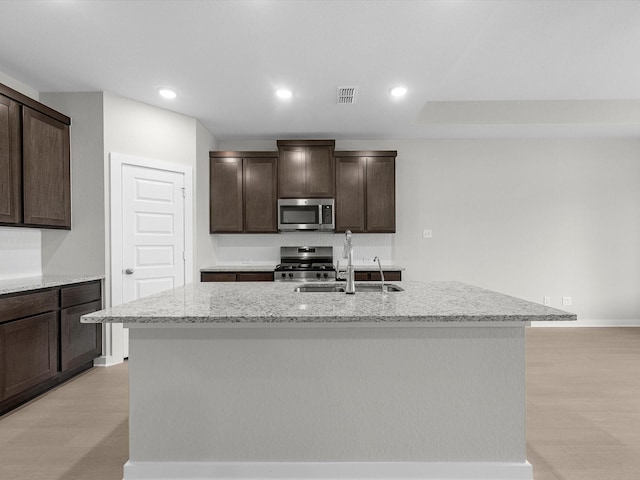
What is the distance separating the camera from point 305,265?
5105 mm

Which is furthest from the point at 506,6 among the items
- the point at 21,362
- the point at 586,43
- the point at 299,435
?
the point at 21,362

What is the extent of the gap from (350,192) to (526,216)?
2.52 m

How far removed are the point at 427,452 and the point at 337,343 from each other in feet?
2.23

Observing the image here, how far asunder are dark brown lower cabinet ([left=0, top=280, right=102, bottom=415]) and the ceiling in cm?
187

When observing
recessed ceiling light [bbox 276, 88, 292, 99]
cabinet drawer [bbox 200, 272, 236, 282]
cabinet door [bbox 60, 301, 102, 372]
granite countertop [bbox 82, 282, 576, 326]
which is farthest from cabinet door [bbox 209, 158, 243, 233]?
granite countertop [bbox 82, 282, 576, 326]

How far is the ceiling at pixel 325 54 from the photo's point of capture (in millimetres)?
2445

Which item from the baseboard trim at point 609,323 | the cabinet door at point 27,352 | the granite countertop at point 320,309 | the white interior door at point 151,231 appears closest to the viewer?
the granite countertop at point 320,309

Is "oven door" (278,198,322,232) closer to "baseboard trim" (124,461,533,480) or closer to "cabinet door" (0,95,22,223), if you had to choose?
"cabinet door" (0,95,22,223)

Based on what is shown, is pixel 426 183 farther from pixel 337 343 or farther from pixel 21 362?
pixel 21 362

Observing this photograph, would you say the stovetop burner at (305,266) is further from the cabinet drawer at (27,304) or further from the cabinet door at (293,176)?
the cabinet drawer at (27,304)

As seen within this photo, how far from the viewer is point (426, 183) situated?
17.5 ft

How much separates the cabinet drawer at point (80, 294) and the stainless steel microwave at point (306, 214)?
6.99 feet

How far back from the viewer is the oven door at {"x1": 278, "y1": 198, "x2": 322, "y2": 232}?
485cm

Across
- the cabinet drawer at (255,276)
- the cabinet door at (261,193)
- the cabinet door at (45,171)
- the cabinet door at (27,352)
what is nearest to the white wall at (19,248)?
the cabinet door at (45,171)
